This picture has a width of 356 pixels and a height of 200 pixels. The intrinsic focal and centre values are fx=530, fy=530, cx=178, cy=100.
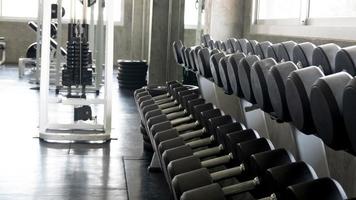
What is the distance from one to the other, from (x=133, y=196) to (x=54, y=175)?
2.11 feet

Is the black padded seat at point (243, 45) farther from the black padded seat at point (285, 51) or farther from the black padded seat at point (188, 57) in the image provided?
the black padded seat at point (285, 51)

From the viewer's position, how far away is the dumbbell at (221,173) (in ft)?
5.53

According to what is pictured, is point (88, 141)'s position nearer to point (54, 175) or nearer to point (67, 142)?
point (67, 142)

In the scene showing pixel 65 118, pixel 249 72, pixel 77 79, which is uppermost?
pixel 249 72

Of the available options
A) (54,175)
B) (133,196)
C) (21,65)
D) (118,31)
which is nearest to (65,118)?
(54,175)

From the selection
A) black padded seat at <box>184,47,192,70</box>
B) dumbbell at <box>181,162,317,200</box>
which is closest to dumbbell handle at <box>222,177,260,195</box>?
dumbbell at <box>181,162,317,200</box>

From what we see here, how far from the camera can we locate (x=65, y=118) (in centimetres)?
548

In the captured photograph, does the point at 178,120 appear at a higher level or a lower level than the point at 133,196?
higher

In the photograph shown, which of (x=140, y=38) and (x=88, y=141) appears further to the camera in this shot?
(x=140, y=38)

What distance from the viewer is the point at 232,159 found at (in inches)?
80.8

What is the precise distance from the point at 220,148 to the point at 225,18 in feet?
9.52

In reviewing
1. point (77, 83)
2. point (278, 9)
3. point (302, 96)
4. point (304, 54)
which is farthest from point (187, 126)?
point (77, 83)

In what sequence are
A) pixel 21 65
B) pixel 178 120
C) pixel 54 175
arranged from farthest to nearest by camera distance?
1. pixel 21 65
2. pixel 54 175
3. pixel 178 120

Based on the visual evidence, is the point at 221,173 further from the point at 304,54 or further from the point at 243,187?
the point at 304,54
